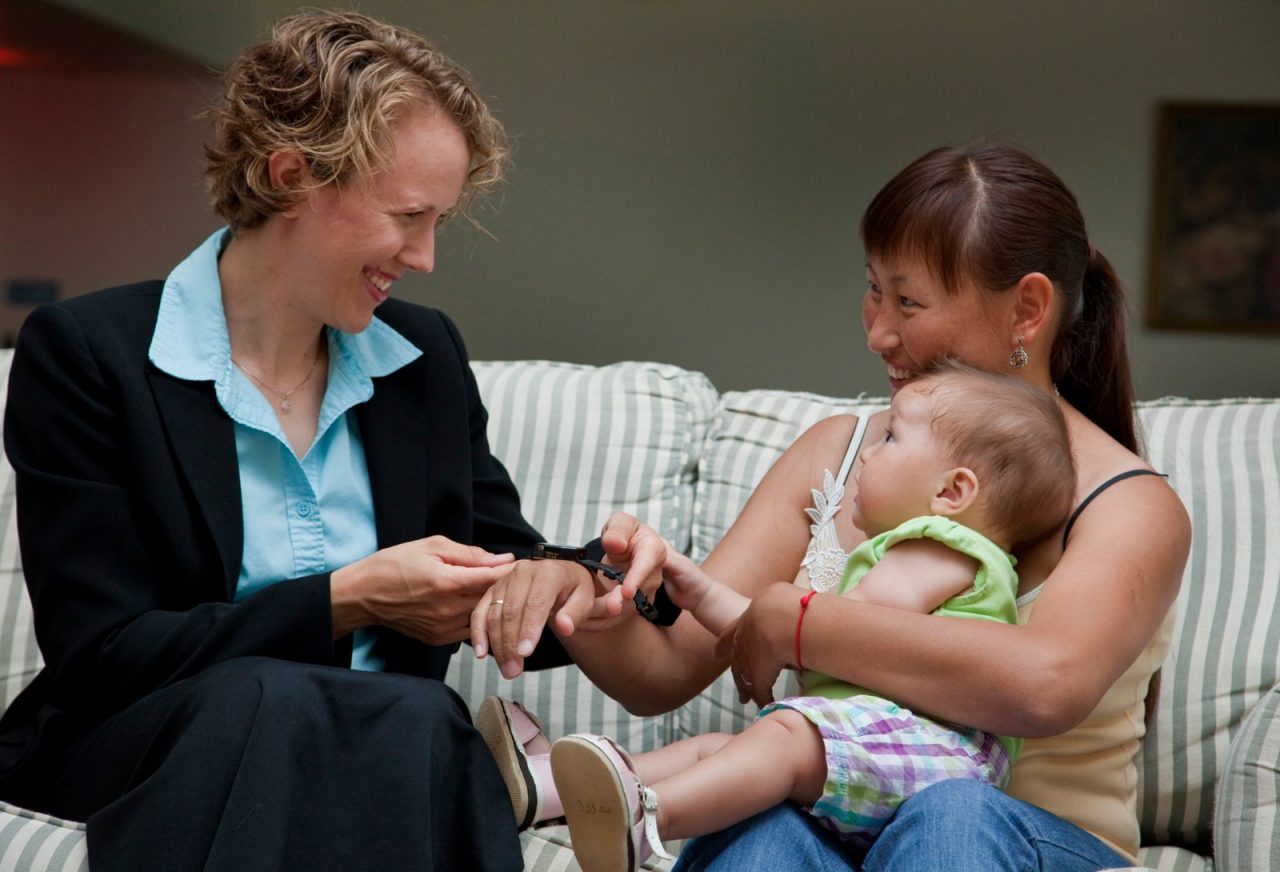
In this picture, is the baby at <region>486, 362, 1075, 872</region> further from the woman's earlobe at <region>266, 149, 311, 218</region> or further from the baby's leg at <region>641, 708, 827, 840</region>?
the woman's earlobe at <region>266, 149, 311, 218</region>

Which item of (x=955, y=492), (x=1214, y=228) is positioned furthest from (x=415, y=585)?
(x=1214, y=228)

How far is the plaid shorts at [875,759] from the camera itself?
141cm

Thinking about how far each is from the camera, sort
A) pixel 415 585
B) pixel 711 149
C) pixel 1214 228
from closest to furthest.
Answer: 1. pixel 415 585
2. pixel 1214 228
3. pixel 711 149

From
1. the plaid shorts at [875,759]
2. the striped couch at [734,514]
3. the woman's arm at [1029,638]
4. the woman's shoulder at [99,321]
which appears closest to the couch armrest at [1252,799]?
the striped couch at [734,514]

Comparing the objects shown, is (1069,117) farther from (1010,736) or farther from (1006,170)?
(1010,736)

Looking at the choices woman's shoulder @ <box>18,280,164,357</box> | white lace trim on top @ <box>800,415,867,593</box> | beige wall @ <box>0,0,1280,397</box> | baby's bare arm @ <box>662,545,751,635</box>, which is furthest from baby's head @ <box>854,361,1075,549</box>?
beige wall @ <box>0,0,1280,397</box>

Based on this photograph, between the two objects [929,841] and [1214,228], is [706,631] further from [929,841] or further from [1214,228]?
[1214,228]

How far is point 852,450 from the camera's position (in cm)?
183

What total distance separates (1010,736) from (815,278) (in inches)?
126

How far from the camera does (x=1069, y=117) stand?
175 inches

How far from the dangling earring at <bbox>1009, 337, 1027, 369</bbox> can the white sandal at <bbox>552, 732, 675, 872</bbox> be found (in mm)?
748

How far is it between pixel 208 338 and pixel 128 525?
0.27 meters

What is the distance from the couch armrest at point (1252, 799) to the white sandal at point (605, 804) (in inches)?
33.5

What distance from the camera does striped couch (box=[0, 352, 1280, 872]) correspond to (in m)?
1.81
